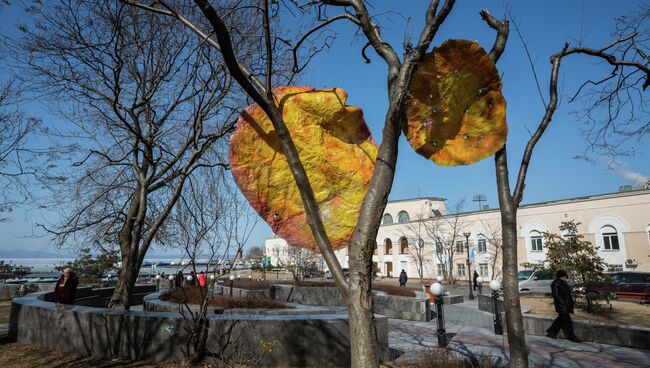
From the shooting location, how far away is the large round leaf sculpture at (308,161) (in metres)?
4.16

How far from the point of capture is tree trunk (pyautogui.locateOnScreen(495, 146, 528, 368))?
13.0ft

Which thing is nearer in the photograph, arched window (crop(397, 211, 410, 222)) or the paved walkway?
the paved walkway

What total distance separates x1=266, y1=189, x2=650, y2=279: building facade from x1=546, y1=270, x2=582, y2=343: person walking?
11.6 m

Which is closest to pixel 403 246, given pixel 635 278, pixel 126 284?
pixel 635 278

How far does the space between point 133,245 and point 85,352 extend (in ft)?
14.6

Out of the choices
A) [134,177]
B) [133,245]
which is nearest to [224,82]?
[134,177]

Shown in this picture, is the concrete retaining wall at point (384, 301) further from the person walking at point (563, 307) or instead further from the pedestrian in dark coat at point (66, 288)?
the pedestrian in dark coat at point (66, 288)

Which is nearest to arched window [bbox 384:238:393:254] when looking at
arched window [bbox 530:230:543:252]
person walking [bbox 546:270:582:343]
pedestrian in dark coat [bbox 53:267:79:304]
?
arched window [bbox 530:230:543:252]

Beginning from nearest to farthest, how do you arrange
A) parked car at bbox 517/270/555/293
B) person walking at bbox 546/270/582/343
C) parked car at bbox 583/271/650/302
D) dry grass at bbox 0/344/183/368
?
dry grass at bbox 0/344/183/368 → person walking at bbox 546/270/582/343 → parked car at bbox 583/271/650/302 → parked car at bbox 517/270/555/293

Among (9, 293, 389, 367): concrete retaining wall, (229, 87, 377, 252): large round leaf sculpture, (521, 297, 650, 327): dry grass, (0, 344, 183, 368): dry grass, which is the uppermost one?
(229, 87, 377, 252): large round leaf sculpture

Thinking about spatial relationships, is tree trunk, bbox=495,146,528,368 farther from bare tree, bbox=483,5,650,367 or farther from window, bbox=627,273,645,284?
window, bbox=627,273,645,284

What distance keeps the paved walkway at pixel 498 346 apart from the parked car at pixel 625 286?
4.45m

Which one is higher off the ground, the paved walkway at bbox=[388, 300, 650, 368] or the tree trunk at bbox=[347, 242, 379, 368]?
the tree trunk at bbox=[347, 242, 379, 368]

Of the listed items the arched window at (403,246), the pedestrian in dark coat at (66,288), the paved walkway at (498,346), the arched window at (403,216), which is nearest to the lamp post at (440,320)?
the paved walkway at (498,346)
